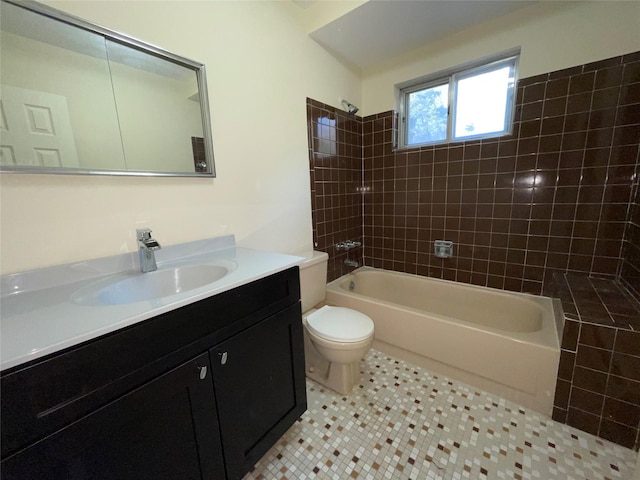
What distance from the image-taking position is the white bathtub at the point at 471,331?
52.0 inches

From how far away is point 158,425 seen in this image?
694mm

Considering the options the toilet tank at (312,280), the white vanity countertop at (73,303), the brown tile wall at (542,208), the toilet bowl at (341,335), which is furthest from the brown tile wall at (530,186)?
the white vanity countertop at (73,303)

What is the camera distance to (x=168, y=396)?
71 centimetres

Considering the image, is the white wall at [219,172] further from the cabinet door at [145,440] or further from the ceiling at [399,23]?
the cabinet door at [145,440]

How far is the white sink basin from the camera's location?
0.83 m

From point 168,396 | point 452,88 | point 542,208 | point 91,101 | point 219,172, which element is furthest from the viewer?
point 452,88

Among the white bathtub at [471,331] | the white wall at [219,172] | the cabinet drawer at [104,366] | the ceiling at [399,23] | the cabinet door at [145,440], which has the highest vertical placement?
the ceiling at [399,23]

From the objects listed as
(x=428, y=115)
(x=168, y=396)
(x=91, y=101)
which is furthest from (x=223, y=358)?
(x=428, y=115)

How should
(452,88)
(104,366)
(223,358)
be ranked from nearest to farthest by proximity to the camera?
(104,366) < (223,358) < (452,88)

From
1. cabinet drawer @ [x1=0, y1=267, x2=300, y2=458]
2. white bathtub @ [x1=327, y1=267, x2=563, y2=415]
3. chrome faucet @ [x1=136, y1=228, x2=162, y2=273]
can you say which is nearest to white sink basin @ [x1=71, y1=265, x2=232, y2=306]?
chrome faucet @ [x1=136, y1=228, x2=162, y2=273]

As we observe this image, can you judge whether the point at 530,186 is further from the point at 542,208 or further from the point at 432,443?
the point at 432,443

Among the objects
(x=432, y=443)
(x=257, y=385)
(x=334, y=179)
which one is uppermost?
(x=334, y=179)

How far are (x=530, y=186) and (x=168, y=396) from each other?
2329 mm

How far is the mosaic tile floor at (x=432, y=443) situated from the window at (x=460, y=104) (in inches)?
72.3
